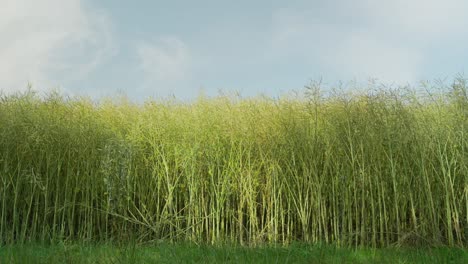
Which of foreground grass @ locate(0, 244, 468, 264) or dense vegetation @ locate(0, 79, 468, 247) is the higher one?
dense vegetation @ locate(0, 79, 468, 247)

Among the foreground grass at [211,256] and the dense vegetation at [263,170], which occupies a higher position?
the dense vegetation at [263,170]

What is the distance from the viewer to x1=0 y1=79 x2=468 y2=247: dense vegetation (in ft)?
23.4

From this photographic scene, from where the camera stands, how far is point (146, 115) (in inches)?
357

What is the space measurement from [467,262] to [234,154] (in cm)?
370

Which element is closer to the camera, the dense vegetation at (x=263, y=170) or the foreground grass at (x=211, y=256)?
the foreground grass at (x=211, y=256)

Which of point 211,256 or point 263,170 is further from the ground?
point 263,170

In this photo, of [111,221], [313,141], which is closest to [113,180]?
[111,221]

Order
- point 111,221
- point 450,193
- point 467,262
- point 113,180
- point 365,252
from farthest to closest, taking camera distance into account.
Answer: point 111,221 → point 450,193 → point 113,180 → point 365,252 → point 467,262

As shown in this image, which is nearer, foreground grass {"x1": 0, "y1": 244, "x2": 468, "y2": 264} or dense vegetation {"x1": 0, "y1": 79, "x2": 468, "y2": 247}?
foreground grass {"x1": 0, "y1": 244, "x2": 468, "y2": 264}

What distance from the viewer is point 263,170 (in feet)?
26.4


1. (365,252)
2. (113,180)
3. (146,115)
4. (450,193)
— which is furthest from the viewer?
(146,115)

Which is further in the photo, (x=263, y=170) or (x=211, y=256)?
(x=263, y=170)

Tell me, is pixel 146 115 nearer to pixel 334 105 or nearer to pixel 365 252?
pixel 334 105

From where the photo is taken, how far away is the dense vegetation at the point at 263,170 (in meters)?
7.12
